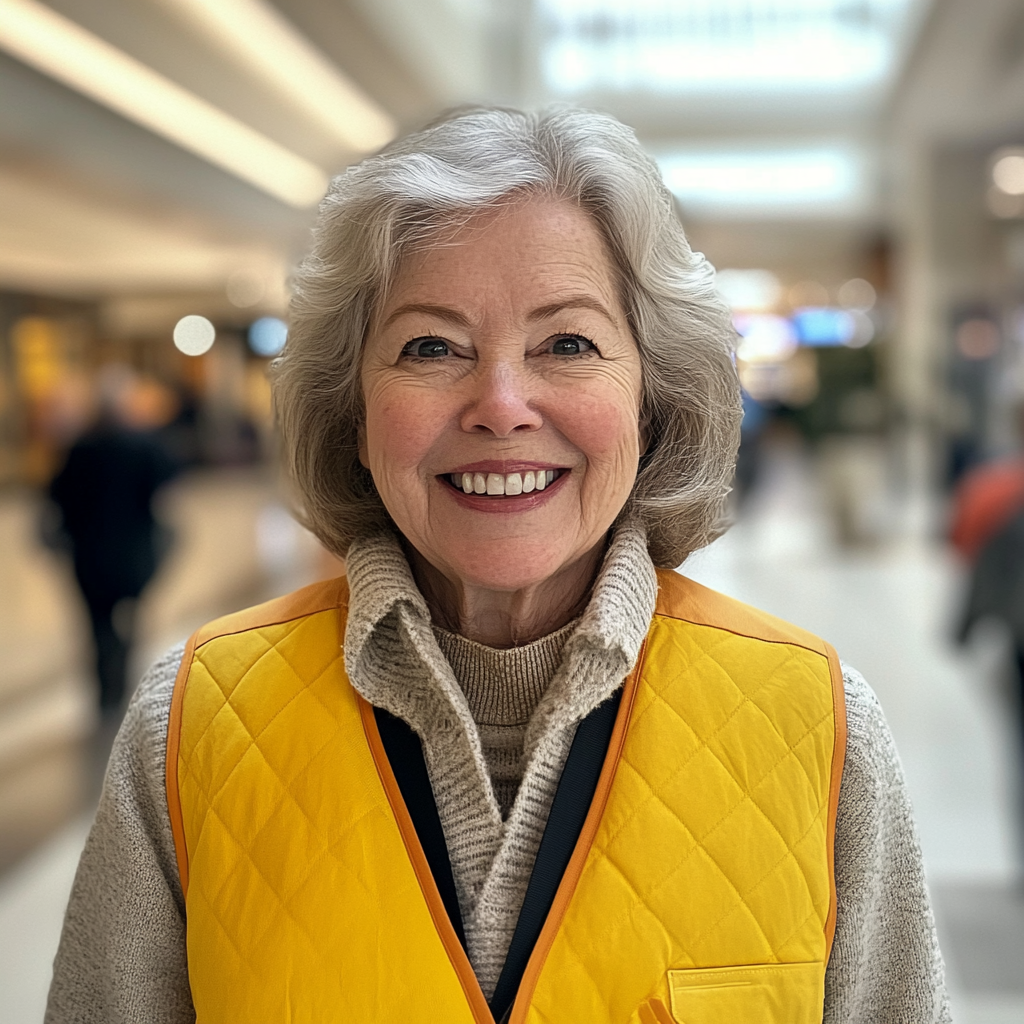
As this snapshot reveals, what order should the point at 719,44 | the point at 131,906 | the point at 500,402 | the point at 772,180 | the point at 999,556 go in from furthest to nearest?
the point at 772,180
the point at 719,44
the point at 999,556
the point at 131,906
the point at 500,402

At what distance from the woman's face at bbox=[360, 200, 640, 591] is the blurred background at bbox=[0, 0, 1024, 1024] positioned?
0.23 meters

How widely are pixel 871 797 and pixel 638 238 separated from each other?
620mm

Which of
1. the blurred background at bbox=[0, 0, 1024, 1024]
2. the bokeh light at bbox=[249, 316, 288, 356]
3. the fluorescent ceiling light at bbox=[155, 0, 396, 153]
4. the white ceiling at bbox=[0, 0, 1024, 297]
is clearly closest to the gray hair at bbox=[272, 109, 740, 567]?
the blurred background at bbox=[0, 0, 1024, 1024]

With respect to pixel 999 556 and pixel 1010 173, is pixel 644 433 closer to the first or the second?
pixel 999 556

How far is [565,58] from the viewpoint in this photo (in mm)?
7988

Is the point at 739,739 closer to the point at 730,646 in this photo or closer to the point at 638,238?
the point at 730,646

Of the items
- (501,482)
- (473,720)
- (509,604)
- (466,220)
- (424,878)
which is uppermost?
(466,220)

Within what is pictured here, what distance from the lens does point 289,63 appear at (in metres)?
5.94

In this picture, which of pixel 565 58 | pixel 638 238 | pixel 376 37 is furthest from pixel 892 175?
pixel 638 238

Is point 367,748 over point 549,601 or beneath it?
beneath

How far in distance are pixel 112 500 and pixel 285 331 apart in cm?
379

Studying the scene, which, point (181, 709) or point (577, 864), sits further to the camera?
point (181, 709)

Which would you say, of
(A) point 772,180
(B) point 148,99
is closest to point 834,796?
(B) point 148,99

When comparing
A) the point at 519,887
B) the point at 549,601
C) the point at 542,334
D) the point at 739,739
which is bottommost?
the point at 519,887
